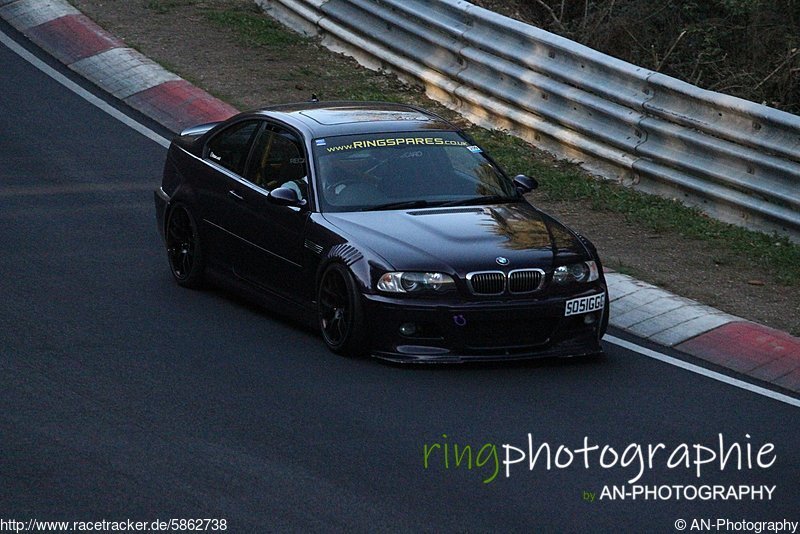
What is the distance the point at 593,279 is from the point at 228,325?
249 cm

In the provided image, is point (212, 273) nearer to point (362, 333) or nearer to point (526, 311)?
point (362, 333)

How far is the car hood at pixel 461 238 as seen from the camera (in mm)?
Answer: 9117

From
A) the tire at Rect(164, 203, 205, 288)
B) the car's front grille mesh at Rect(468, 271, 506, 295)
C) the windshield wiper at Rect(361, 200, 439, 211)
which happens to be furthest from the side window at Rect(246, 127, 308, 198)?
the car's front grille mesh at Rect(468, 271, 506, 295)

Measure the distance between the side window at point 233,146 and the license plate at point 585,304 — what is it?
2.85 m

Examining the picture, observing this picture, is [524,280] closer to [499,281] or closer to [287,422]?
[499,281]

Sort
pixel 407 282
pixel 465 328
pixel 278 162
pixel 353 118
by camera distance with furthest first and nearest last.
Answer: pixel 353 118 < pixel 278 162 < pixel 407 282 < pixel 465 328

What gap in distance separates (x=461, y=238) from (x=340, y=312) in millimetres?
892

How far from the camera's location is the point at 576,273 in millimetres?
9383

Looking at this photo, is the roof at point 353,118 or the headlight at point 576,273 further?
the roof at point 353,118

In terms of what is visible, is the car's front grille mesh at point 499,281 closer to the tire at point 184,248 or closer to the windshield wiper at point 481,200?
the windshield wiper at point 481,200

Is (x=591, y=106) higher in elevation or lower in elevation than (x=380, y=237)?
lower

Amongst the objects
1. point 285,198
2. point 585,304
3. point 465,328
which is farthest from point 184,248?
point 585,304

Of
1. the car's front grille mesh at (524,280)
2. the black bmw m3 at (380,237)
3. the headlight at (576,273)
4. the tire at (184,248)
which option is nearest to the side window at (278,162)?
the black bmw m3 at (380,237)

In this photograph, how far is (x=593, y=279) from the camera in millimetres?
9453
